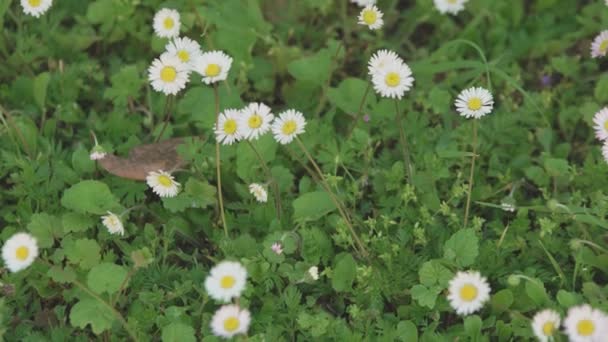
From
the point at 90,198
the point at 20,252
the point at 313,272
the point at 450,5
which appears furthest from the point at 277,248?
the point at 450,5

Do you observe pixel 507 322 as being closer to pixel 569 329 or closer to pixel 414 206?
pixel 569 329

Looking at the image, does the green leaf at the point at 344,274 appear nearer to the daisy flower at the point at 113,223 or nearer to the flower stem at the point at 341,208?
the flower stem at the point at 341,208

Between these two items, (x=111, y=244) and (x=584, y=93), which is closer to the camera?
(x=111, y=244)

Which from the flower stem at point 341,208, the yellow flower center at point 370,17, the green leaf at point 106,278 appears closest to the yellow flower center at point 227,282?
the green leaf at point 106,278

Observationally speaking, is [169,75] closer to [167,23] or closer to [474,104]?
[167,23]

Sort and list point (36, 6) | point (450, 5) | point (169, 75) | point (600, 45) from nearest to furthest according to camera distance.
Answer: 1. point (169, 75)
2. point (36, 6)
3. point (600, 45)
4. point (450, 5)

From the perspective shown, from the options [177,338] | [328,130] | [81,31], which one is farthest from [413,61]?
[177,338]
